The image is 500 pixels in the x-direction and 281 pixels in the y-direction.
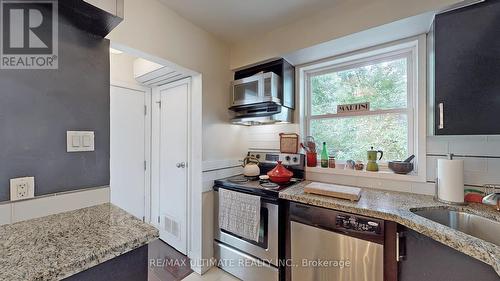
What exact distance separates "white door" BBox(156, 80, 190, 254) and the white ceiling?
69 centimetres

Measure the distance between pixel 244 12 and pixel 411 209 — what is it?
1.97m

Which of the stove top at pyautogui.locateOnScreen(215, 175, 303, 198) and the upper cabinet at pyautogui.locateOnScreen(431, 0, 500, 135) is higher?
the upper cabinet at pyautogui.locateOnScreen(431, 0, 500, 135)

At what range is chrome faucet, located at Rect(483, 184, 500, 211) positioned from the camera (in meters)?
1.26

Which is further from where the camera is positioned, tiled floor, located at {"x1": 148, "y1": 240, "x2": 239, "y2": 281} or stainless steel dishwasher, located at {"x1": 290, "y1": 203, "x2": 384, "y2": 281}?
tiled floor, located at {"x1": 148, "y1": 240, "x2": 239, "y2": 281}

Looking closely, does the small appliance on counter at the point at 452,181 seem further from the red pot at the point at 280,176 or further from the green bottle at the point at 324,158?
the red pot at the point at 280,176

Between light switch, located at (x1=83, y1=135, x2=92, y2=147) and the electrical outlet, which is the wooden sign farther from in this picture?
the electrical outlet

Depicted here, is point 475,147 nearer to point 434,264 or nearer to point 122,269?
point 434,264

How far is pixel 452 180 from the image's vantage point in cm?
134

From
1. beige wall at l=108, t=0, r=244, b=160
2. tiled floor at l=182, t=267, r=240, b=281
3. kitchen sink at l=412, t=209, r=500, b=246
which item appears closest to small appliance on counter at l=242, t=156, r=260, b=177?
beige wall at l=108, t=0, r=244, b=160

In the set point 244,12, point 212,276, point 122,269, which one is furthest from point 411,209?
point 244,12

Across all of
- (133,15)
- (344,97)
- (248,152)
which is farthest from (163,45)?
(344,97)

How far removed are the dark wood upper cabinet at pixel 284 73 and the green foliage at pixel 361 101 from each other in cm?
26

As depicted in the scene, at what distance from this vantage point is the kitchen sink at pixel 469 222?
112 cm

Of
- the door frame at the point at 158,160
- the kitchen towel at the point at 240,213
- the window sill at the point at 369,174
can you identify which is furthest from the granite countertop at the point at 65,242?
the window sill at the point at 369,174
